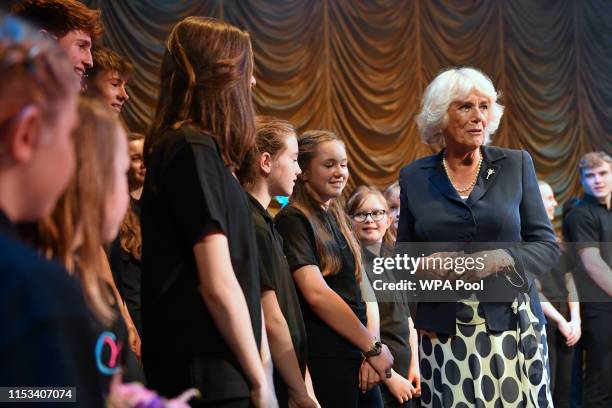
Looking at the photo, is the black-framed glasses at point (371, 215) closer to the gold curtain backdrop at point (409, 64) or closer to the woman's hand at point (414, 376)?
the woman's hand at point (414, 376)

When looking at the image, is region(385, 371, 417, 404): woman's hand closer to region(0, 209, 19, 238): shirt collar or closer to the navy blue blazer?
the navy blue blazer

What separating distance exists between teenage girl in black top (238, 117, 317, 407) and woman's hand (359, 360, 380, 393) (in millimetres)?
419

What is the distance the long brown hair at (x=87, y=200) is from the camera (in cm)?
111

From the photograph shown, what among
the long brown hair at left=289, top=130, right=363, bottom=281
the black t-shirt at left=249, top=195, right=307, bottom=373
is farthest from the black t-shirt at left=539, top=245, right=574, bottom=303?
the black t-shirt at left=249, top=195, right=307, bottom=373

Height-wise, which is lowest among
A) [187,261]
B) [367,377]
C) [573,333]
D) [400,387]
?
[573,333]

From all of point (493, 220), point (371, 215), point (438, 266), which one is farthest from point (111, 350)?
point (371, 215)

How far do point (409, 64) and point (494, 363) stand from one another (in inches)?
287

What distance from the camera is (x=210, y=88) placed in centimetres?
197

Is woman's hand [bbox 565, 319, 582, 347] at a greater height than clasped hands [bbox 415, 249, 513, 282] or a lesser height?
lesser

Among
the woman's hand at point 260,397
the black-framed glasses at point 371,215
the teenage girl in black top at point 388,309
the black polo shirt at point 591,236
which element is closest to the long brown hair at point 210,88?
the woman's hand at point 260,397

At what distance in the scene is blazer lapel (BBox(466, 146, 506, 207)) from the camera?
2.88 metres

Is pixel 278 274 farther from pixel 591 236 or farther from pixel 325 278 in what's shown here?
pixel 591 236

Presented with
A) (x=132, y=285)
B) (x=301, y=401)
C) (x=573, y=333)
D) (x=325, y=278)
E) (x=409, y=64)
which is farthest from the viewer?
(x=409, y=64)

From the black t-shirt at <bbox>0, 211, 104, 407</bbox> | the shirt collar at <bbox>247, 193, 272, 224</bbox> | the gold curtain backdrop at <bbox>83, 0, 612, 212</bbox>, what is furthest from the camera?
the gold curtain backdrop at <bbox>83, 0, 612, 212</bbox>
